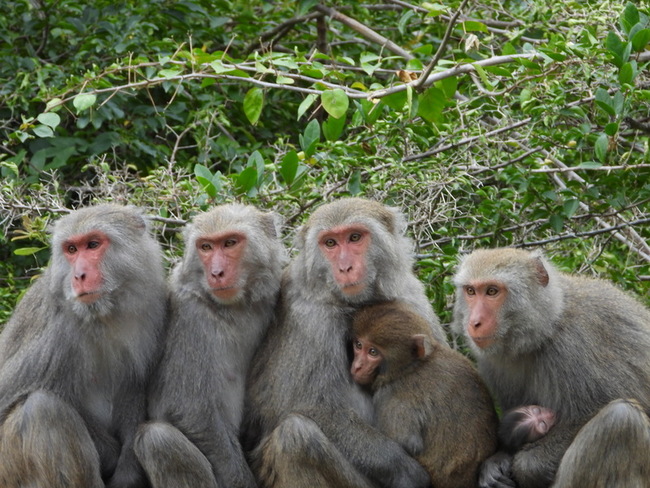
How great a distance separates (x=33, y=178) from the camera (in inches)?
373

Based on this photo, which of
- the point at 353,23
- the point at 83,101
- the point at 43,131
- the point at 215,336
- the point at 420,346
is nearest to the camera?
the point at 420,346

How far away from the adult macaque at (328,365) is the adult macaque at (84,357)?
81cm

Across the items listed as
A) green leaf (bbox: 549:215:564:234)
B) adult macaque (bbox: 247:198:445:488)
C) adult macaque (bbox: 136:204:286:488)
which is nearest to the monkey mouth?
adult macaque (bbox: 136:204:286:488)

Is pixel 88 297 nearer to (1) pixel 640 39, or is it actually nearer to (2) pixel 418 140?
(2) pixel 418 140

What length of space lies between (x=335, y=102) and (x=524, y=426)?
251 centimetres

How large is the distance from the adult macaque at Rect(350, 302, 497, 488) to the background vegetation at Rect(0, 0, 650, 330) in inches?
42.3

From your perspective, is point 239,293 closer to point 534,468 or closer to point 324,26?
point 534,468

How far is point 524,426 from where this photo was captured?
703 cm

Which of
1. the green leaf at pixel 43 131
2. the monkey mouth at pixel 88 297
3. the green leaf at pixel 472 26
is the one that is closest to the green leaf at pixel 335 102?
the green leaf at pixel 472 26

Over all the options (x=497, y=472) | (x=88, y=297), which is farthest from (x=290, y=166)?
(x=497, y=472)

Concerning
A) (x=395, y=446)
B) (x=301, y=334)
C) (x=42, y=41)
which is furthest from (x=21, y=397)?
(x=42, y=41)

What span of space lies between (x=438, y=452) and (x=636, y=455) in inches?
47.7

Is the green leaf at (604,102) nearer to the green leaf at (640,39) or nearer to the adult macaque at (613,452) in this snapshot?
the green leaf at (640,39)

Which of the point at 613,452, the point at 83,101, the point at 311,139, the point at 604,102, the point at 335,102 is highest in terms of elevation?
the point at 604,102
